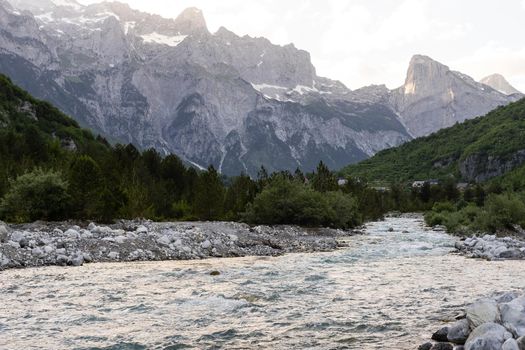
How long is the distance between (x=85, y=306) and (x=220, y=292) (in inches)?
221

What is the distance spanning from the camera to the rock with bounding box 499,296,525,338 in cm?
1238

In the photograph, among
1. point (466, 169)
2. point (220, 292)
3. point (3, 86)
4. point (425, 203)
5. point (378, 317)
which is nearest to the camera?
point (378, 317)

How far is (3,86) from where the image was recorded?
116875 mm

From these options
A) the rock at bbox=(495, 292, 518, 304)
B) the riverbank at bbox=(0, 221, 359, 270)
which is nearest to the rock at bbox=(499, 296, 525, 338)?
the rock at bbox=(495, 292, 518, 304)

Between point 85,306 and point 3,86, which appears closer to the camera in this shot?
point 85,306

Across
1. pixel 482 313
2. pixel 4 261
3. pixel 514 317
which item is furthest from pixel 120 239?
pixel 514 317

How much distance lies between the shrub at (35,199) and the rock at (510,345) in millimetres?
38536

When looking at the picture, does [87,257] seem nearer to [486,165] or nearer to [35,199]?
[35,199]

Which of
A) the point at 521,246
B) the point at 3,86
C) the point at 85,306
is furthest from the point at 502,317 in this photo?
the point at 3,86

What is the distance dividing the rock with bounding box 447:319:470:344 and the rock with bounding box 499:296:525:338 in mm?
973

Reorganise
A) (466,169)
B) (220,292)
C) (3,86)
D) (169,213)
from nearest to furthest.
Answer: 1. (220,292)
2. (169,213)
3. (3,86)
4. (466,169)

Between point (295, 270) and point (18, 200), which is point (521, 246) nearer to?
→ point (295, 270)

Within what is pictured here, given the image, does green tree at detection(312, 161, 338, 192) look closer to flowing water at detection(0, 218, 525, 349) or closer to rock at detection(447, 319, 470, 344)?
flowing water at detection(0, 218, 525, 349)

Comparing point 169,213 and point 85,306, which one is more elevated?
point 169,213
